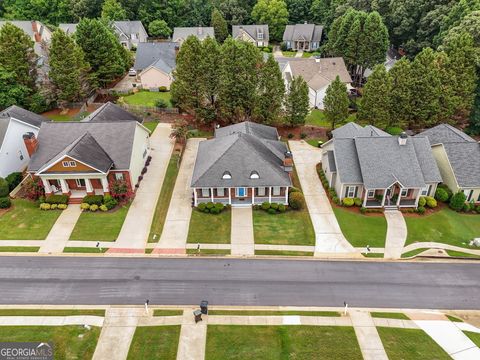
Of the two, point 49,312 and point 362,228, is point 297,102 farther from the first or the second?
point 49,312

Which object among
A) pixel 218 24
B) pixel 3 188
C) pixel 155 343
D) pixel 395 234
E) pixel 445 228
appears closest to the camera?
pixel 155 343

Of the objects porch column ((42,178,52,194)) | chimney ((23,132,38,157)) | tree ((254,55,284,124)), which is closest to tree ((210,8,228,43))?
tree ((254,55,284,124))

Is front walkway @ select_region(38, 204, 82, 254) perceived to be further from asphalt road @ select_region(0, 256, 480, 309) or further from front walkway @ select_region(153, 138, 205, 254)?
front walkway @ select_region(153, 138, 205, 254)

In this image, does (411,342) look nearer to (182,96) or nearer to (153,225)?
(153,225)

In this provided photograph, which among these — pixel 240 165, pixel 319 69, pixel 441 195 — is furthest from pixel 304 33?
pixel 240 165

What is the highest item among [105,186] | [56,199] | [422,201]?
[105,186]

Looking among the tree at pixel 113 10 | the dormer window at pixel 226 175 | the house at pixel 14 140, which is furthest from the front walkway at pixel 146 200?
the tree at pixel 113 10
